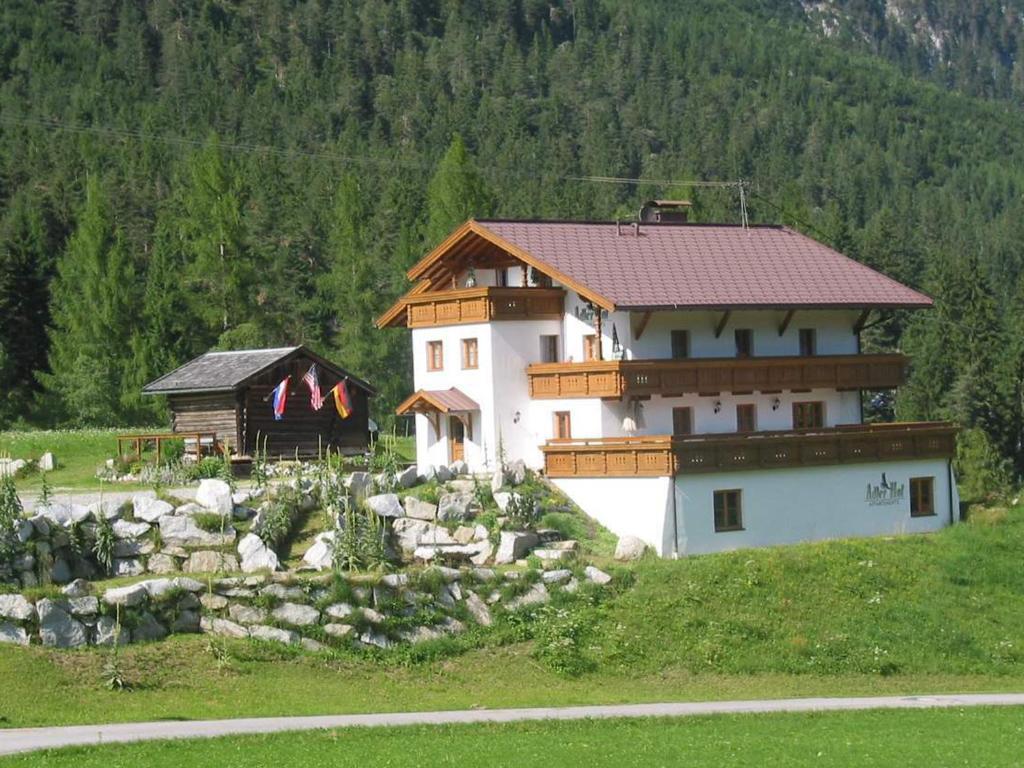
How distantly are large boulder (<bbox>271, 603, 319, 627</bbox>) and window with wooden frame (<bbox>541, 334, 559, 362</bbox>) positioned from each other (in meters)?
15.0

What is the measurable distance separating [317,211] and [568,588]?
6384cm

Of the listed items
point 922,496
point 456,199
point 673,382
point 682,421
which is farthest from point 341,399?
point 456,199

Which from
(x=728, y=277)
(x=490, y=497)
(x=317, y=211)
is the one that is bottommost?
(x=490, y=497)

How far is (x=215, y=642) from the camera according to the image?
32.3m

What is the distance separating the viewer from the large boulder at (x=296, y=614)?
33781 mm

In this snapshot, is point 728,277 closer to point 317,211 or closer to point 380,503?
point 380,503

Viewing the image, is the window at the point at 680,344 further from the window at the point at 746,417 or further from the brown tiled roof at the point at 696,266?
the window at the point at 746,417

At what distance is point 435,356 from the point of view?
160 feet

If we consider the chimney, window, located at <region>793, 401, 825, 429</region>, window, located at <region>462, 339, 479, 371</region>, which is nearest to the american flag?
window, located at <region>462, 339, 479, 371</region>

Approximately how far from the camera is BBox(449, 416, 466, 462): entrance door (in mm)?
47656

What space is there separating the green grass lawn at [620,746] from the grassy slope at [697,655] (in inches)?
158

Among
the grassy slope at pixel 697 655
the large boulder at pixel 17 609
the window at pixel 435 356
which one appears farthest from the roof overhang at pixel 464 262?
the large boulder at pixel 17 609

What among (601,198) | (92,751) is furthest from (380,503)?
(601,198)

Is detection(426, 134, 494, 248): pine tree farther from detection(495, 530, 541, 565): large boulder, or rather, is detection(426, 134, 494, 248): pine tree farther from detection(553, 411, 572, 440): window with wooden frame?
detection(495, 530, 541, 565): large boulder
